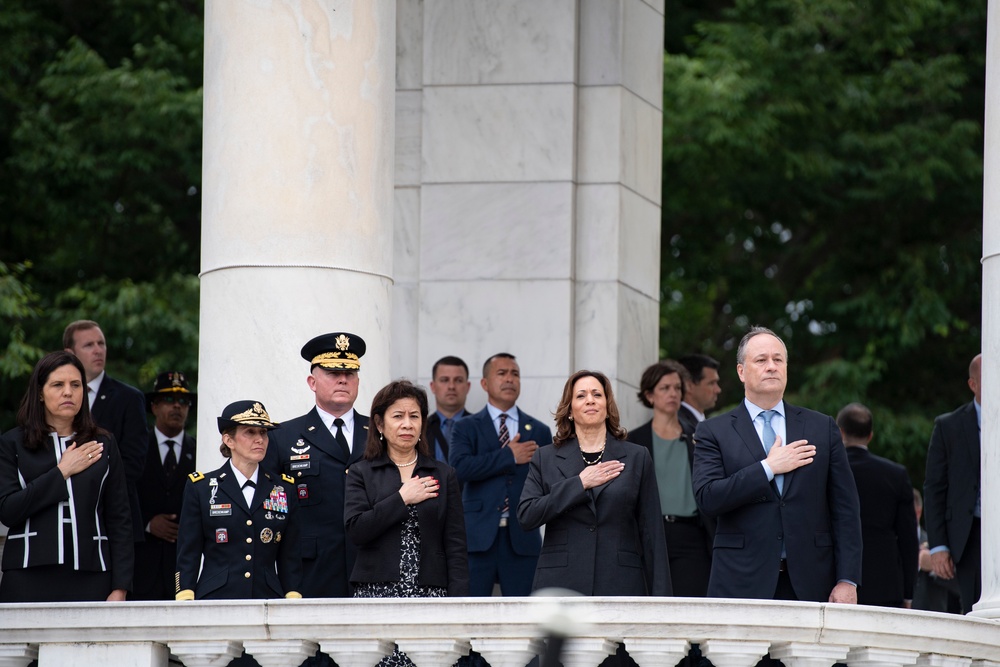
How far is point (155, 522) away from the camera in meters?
15.5

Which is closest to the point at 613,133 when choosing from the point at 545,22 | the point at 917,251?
the point at 545,22

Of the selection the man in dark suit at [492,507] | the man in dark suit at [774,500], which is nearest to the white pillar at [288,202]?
the man in dark suit at [492,507]

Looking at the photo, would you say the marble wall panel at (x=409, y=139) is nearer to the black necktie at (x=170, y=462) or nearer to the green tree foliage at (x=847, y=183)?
the black necktie at (x=170, y=462)

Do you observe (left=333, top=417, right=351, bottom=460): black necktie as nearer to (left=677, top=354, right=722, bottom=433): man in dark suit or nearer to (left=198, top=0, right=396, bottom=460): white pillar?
(left=198, top=0, right=396, bottom=460): white pillar

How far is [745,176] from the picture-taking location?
2966 cm

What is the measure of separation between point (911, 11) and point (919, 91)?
3.91 ft

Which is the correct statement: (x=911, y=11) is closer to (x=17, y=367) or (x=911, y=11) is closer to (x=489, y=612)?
(x=17, y=367)

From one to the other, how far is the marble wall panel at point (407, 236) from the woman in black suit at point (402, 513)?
21.5 ft

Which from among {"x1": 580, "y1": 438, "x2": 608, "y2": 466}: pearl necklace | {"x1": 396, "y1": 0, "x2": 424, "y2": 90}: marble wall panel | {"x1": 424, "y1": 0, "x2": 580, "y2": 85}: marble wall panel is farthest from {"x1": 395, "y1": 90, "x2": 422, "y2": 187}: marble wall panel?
{"x1": 580, "y1": 438, "x2": 608, "y2": 466}: pearl necklace

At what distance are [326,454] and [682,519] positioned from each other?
12.6 ft

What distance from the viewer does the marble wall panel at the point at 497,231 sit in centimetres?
1817

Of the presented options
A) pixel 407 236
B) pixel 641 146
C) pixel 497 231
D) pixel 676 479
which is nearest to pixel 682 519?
pixel 676 479

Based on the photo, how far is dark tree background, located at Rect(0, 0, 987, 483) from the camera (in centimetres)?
2762

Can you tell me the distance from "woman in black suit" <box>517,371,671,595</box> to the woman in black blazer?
48 cm
